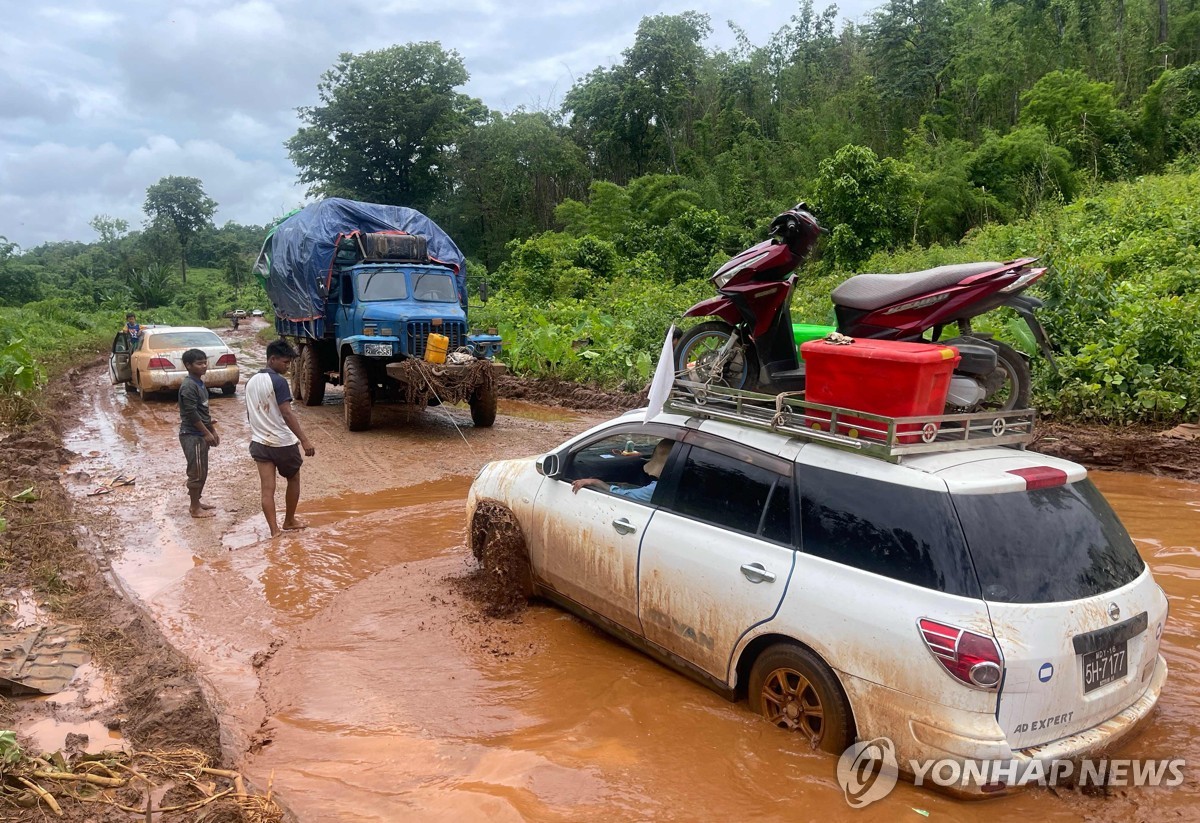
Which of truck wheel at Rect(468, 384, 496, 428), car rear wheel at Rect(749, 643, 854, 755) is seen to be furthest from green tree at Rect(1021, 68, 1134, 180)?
car rear wheel at Rect(749, 643, 854, 755)

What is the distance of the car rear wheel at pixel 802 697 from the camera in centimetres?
328

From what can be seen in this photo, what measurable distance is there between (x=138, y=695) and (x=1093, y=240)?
14500mm

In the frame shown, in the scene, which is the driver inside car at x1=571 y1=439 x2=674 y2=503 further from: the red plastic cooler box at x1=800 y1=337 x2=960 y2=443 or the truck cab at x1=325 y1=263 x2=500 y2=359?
the truck cab at x1=325 y1=263 x2=500 y2=359

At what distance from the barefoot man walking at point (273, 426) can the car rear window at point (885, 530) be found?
489 cm

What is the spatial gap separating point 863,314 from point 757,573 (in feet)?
6.51

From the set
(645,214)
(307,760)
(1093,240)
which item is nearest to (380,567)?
(307,760)

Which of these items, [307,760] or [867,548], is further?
[307,760]

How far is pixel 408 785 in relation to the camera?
350cm

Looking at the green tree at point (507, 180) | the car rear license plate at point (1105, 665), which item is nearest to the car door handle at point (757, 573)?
the car rear license plate at point (1105, 665)

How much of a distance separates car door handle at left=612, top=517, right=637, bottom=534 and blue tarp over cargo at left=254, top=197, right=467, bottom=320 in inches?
383

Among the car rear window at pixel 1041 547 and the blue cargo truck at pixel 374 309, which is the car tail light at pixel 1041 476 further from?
the blue cargo truck at pixel 374 309

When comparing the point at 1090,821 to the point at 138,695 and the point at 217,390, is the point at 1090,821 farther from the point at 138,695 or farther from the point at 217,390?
the point at 217,390

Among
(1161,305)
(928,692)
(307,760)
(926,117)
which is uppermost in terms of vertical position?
(926,117)

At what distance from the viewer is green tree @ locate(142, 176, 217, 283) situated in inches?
2315
